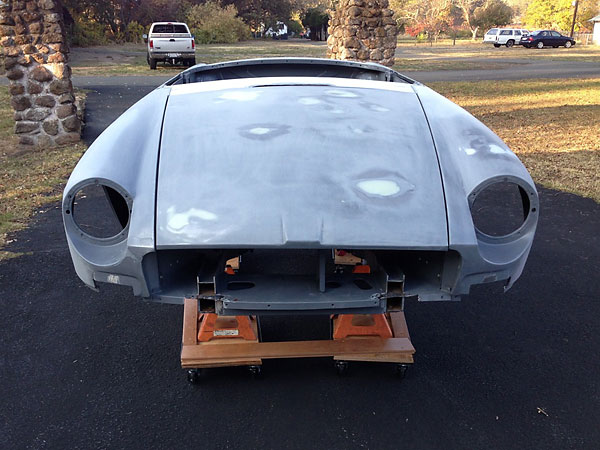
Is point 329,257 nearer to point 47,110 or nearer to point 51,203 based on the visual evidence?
point 51,203

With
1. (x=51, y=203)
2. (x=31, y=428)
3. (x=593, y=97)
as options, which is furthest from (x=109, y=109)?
(x=593, y=97)

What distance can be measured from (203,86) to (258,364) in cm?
162

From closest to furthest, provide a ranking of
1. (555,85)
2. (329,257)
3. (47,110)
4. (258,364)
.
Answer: (258,364) < (329,257) < (47,110) < (555,85)

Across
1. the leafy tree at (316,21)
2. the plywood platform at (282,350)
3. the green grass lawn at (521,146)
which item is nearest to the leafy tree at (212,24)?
the leafy tree at (316,21)

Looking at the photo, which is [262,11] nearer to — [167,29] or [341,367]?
[167,29]

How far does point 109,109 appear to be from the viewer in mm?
12164

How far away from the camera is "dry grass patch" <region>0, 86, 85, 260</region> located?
5.48 m

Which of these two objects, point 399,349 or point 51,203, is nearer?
point 399,349

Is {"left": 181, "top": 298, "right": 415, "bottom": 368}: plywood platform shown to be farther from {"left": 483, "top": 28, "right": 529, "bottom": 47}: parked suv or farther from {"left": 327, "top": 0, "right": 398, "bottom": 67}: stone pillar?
{"left": 483, "top": 28, "right": 529, "bottom": 47}: parked suv

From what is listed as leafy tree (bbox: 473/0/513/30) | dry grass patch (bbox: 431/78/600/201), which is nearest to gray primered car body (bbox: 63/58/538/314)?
dry grass patch (bbox: 431/78/600/201)

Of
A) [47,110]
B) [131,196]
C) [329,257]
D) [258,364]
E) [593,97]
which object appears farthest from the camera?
[593,97]

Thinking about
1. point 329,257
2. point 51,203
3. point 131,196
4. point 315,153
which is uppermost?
point 315,153

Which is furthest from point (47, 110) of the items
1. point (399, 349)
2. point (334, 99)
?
point (399, 349)

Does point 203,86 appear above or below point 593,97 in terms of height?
above
